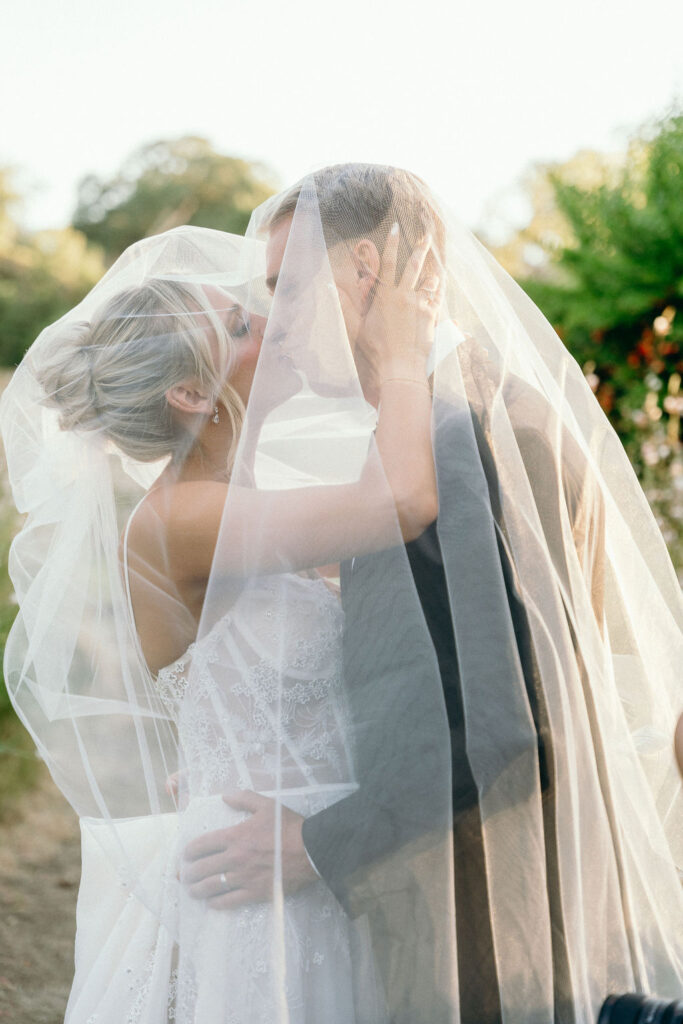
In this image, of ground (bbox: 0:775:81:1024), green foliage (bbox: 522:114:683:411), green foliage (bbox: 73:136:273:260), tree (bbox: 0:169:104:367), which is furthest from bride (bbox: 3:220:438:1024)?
green foliage (bbox: 73:136:273:260)

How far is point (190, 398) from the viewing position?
1.97 m

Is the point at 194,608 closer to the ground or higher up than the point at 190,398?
closer to the ground

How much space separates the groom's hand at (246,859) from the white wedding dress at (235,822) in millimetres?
34

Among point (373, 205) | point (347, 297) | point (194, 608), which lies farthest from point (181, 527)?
point (373, 205)

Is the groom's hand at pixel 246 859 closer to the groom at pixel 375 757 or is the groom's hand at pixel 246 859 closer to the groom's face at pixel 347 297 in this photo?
the groom at pixel 375 757

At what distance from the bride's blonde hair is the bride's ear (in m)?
0.01

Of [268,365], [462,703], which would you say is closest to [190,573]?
[268,365]

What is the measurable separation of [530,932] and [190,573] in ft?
3.07

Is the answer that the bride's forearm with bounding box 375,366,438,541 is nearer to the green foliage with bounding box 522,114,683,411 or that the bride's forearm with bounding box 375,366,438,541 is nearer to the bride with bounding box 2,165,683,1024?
the bride with bounding box 2,165,683,1024

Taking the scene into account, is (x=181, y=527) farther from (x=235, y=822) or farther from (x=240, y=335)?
(x=235, y=822)

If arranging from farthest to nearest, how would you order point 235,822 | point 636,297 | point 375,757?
point 636,297 < point 235,822 < point 375,757

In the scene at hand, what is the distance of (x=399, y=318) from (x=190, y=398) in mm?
496

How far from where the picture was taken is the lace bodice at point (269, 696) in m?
1.79

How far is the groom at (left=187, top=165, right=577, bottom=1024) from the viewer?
63.3 inches
